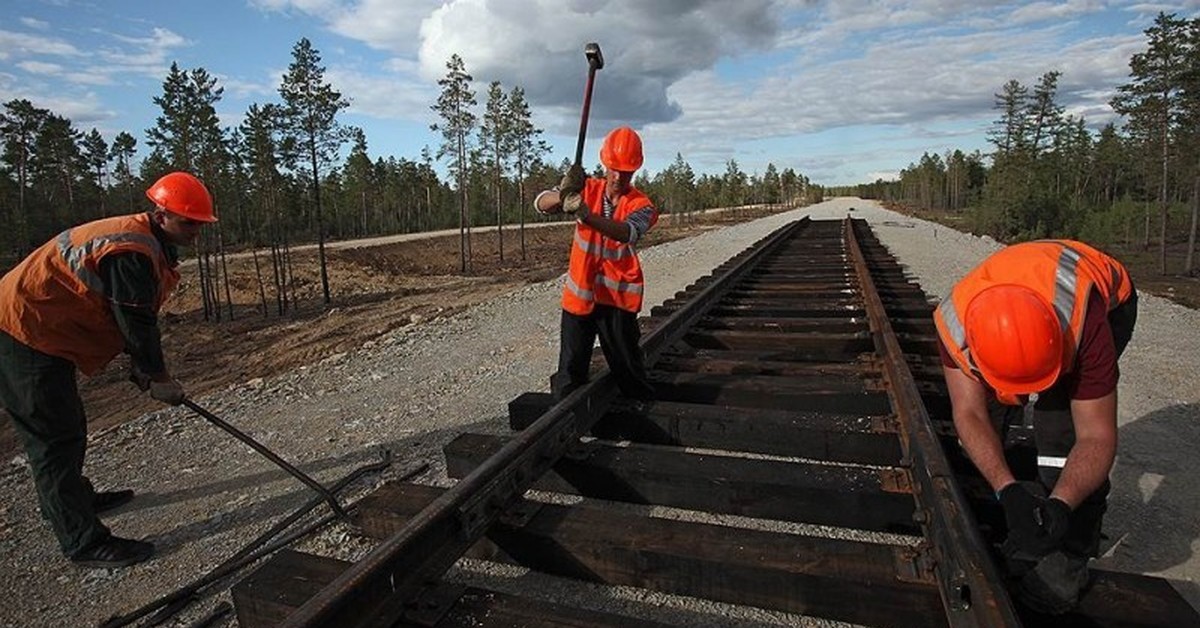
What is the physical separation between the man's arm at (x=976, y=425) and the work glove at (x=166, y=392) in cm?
367

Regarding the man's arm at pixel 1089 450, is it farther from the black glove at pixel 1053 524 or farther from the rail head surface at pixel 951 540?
the rail head surface at pixel 951 540

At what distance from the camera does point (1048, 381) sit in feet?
6.81

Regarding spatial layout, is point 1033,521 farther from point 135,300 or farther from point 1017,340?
point 135,300

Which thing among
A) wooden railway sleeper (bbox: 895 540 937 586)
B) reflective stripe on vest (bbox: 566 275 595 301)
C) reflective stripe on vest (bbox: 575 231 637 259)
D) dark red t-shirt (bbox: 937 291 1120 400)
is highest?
reflective stripe on vest (bbox: 575 231 637 259)

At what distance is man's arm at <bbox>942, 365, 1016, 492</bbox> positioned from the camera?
2.31m

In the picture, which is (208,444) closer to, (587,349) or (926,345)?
(587,349)

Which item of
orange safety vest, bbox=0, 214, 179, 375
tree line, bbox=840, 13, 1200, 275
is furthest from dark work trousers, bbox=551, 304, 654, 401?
tree line, bbox=840, 13, 1200, 275

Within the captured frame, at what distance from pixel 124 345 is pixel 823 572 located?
3.59 meters

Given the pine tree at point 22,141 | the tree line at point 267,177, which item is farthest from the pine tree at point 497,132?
the pine tree at point 22,141

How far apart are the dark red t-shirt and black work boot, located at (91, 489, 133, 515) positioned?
495 cm

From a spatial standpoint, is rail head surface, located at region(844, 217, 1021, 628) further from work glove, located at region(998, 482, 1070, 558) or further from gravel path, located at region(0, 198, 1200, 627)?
gravel path, located at region(0, 198, 1200, 627)

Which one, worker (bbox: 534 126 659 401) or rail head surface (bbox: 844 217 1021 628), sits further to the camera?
worker (bbox: 534 126 659 401)

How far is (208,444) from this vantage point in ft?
15.9

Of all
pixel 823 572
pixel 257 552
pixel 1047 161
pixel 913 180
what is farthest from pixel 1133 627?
pixel 913 180
